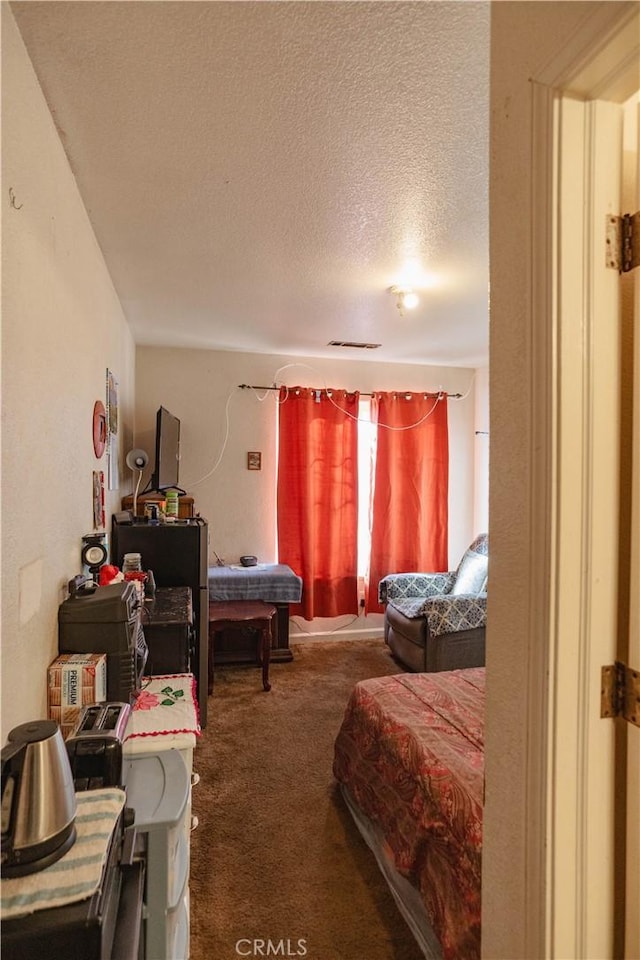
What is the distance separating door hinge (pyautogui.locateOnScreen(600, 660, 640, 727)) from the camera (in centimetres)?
79

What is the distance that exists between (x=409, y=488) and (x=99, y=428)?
3098 mm

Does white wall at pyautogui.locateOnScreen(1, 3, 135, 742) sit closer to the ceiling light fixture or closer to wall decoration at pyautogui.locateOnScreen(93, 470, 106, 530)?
wall decoration at pyautogui.locateOnScreen(93, 470, 106, 530)

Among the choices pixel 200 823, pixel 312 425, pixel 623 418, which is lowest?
pixel 200 823

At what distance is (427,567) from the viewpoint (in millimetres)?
4715

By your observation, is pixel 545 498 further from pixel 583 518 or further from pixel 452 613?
pixel 452 613

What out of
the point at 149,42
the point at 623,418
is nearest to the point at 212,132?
the point at 149,42

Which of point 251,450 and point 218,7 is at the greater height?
point 218,7

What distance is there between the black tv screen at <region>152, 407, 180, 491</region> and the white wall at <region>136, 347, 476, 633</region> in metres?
0.57

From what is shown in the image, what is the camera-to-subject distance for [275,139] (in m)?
1.54

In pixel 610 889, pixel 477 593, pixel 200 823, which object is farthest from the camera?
pixel 477 593

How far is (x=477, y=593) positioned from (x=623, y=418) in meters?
3.19

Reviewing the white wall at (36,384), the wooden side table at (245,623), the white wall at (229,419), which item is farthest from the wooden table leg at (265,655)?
the white wall at (36,384)

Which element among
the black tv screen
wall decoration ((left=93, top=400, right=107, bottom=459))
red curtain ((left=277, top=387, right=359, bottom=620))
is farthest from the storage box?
red curtain ((left=277, top=387, right=359, bottom=620))

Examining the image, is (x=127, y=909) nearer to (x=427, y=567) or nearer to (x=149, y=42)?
(x=149, y=42)
